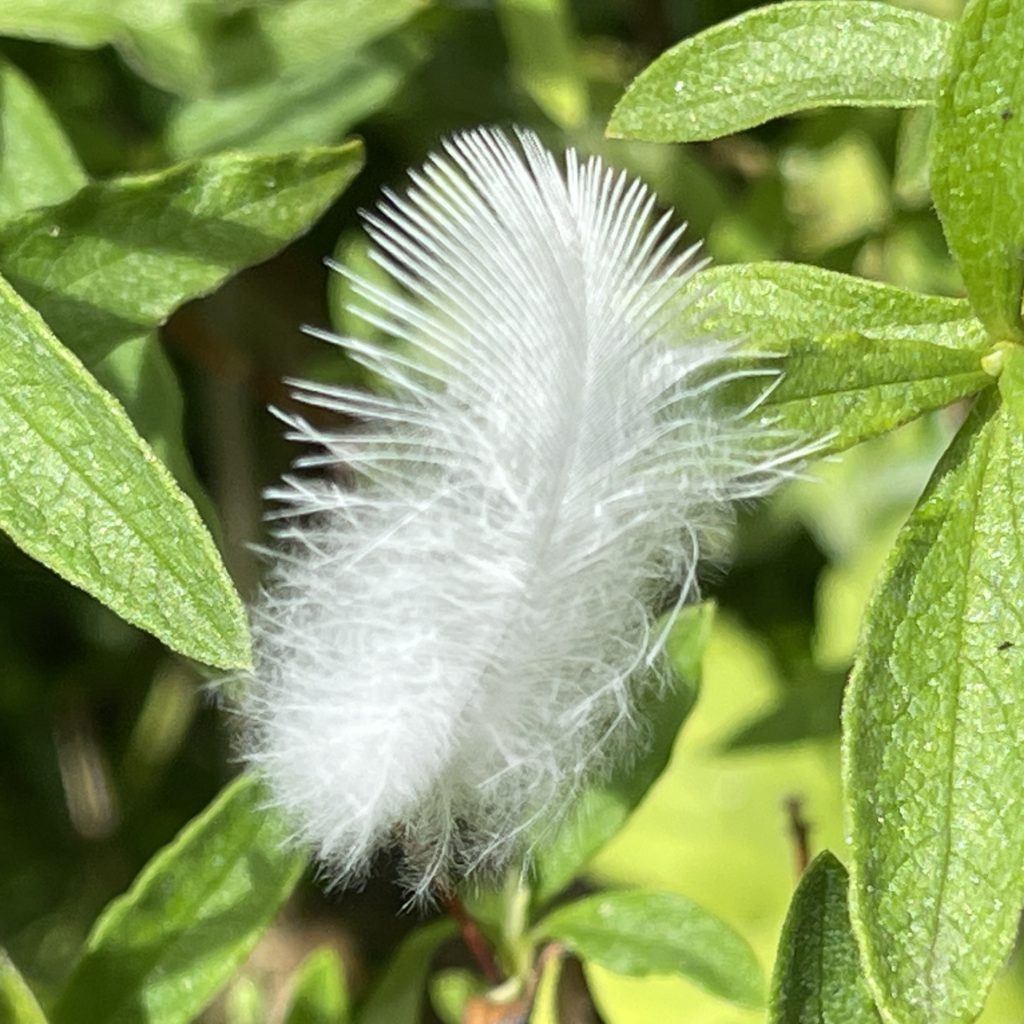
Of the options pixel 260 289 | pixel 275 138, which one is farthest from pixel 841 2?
pixel 260 289

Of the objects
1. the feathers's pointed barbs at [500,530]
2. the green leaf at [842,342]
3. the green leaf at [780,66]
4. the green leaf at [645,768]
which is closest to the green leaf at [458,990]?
the green leaf at [645,768]

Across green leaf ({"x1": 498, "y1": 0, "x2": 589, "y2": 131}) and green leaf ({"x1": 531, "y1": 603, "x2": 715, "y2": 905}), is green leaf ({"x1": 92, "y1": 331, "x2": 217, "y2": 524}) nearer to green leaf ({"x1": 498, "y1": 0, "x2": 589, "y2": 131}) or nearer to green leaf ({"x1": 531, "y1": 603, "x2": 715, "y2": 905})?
green leaf ({"x1": 531, "y1": 603, "x2": 715, "y2": 905})

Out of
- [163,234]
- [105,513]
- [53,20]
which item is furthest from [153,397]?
[53,20]

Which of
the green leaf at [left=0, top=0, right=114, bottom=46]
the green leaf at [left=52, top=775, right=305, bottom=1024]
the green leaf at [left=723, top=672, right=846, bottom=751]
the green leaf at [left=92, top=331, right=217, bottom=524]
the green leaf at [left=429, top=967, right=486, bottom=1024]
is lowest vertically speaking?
the green leaf at [left=723, top=672, right=846, bottom=751]

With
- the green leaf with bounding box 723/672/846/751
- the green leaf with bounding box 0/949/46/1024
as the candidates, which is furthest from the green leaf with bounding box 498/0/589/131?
the green leaf with bounding box 0/949/46/1024

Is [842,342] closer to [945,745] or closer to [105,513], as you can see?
[945,745]

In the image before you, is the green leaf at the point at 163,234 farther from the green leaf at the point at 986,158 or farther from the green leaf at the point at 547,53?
the green leaf at the point at 547,53

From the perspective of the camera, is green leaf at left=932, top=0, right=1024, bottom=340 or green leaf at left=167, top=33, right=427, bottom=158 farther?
green leaf at left=167, top=33, right=427, bottom=158
